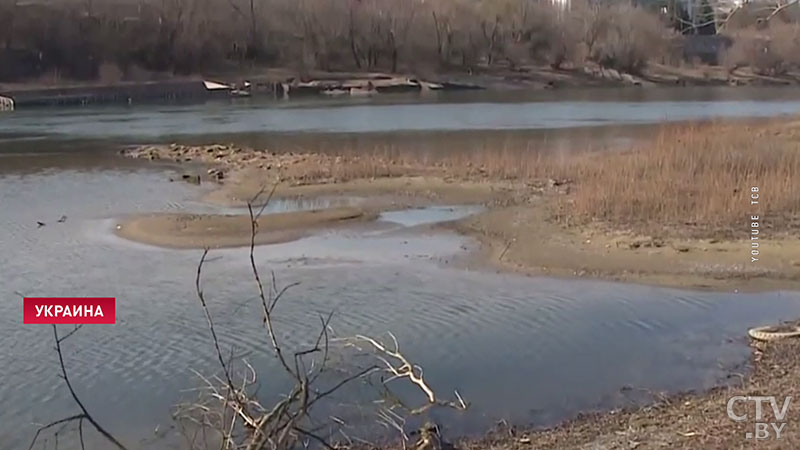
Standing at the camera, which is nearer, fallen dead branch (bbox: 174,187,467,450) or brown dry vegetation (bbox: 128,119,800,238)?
fallen dead branch (bbox: 174,187,467,450)

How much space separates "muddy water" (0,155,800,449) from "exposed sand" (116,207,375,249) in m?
0.56

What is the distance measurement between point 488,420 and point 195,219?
1140 centimetres

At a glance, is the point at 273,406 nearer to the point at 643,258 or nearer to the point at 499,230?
the point at 643,258

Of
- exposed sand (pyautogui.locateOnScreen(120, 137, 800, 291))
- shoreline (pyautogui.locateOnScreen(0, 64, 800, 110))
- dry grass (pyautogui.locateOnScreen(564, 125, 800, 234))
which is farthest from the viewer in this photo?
shoreline (pyautogui.locateOnScreen(0, 64, 800, 110))

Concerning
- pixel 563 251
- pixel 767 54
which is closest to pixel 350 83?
pixel 767 54

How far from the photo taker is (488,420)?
325 inches

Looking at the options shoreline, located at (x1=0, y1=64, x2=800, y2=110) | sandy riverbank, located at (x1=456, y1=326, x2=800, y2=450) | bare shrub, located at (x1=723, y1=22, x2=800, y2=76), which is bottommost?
shoreline, located at (x1=0, y1=64, x2=800, y2=110)

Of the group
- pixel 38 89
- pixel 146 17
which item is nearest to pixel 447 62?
pixel 146 17

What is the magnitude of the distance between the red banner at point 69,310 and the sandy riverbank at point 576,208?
12.6 feet

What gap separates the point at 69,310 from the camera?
1173 cm

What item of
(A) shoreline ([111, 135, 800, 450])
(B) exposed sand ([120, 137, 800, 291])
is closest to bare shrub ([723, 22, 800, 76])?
(A) shoreline ([111, 135, 800, 450])

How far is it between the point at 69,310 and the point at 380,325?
3.52m

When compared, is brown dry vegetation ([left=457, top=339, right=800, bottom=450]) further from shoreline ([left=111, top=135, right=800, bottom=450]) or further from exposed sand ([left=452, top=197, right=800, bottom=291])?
exposed sand ([left=452, top=197, right=800, bottom=291])

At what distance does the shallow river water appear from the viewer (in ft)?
29.4
